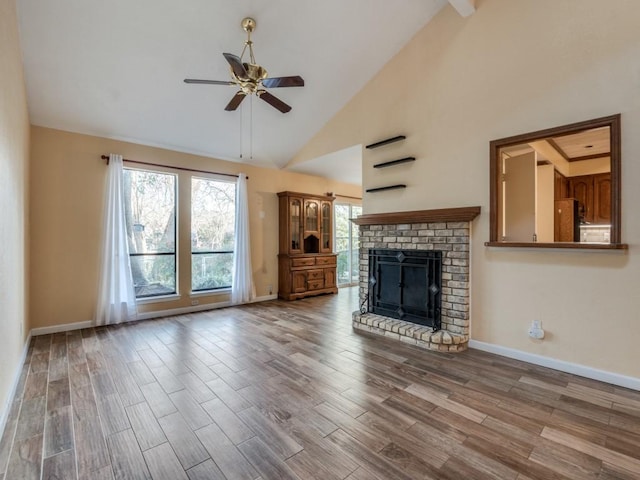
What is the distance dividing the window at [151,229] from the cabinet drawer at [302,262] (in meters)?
2.23

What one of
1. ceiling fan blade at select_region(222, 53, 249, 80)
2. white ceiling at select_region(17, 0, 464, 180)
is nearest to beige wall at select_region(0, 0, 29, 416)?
white ceiling at select_region(17, 0, 464, 180)

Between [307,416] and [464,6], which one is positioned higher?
[464,6]

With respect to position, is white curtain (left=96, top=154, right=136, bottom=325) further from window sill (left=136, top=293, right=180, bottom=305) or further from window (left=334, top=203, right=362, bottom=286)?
window (left=334, top=203, right=362, bottom=286)

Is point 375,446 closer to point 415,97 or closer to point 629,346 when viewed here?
point 629,346

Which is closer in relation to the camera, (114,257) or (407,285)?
(407,285)

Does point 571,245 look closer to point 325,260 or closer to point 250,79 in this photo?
point 250,79

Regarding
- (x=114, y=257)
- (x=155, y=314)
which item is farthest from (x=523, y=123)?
(x=155, y=314)

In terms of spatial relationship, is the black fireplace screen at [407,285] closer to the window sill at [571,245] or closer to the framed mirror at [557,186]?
the window sill at [571,245]

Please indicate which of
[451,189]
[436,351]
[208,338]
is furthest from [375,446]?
[451,189]

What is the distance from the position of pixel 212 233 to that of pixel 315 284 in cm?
238

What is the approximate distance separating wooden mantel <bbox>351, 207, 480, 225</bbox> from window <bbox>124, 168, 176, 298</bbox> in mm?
3123

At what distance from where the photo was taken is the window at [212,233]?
211 inches

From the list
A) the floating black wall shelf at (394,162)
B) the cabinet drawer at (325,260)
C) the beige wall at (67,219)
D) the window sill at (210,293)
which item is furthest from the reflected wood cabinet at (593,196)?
the beige wall at (67,219)

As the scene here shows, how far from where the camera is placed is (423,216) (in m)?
3.76
